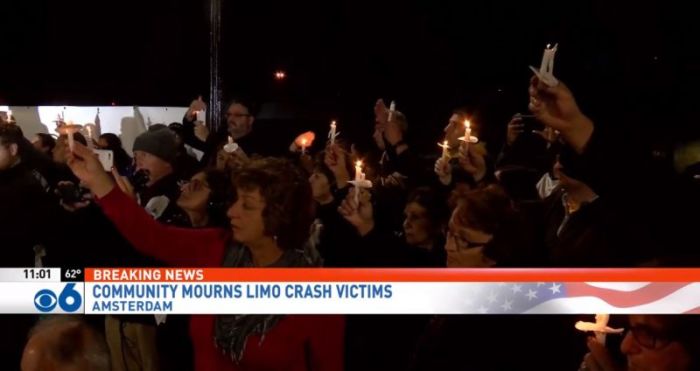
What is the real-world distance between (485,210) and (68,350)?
110cm

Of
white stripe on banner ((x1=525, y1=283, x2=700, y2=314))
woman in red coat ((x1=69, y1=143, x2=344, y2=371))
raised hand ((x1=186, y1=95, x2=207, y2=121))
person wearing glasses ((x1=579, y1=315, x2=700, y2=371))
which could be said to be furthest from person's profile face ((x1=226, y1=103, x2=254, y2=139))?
person wearing glasses ((x1=579, y1=315, x2=700, y2=371))

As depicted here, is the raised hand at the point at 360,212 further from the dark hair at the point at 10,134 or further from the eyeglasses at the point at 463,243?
the dark hair at the point at 10,134

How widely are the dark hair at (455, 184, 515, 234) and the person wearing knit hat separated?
934mm

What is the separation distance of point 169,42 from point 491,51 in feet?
3.18

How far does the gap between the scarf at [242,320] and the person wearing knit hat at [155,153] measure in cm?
42

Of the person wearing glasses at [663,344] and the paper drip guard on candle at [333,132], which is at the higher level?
the paper drip guard on candle at [333,132]

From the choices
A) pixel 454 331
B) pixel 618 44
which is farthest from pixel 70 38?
pixel 618 44

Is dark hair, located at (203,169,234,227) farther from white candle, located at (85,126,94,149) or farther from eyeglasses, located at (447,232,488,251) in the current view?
eyeglasses, located at (447,232,488,251)

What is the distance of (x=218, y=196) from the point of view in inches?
102

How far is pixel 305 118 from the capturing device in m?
2.94

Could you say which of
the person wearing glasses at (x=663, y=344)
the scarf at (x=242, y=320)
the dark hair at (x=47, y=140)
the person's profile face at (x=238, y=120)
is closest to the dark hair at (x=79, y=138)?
the dark hair at (x=47, y=140)

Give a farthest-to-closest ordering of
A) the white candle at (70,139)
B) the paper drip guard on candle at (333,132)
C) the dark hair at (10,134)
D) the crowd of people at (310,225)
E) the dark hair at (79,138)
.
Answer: the paper drip guard on candle at (333,132), the dark hair at (10,134), the dark hair at (79,138), the white candle at (70,139), the crowd of people at (310,225)

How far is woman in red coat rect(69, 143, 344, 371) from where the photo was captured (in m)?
2.37

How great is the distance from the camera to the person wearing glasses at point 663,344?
1.83 meters
